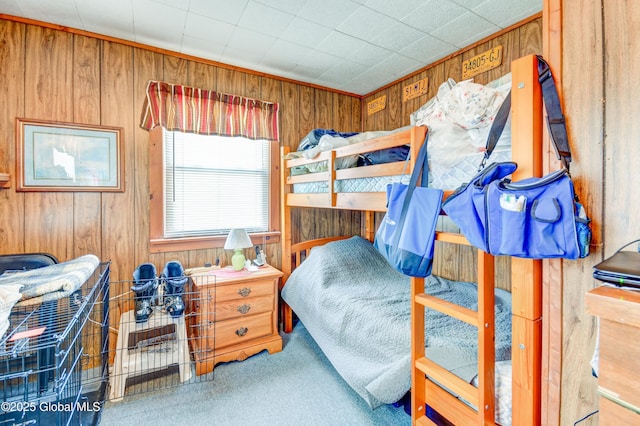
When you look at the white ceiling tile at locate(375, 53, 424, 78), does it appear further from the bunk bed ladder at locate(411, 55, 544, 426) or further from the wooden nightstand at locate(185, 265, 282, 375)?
the wooden nightstand at locate(185, 265, 282, 375)

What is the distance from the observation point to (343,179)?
1.98m

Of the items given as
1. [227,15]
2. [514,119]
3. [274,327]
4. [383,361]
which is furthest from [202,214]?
[514,119]

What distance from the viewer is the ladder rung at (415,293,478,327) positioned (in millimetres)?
1091

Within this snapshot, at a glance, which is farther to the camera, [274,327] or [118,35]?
[274,327]

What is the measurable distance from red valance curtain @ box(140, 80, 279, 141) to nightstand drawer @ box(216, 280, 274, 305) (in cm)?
134

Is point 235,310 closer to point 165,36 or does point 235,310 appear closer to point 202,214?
point 202,214

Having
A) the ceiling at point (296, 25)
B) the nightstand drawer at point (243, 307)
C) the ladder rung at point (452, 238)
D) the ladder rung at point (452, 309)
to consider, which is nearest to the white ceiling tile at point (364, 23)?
the ceiling at point (296, 25)

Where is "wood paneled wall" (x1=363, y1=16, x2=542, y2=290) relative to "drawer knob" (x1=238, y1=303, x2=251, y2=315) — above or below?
above

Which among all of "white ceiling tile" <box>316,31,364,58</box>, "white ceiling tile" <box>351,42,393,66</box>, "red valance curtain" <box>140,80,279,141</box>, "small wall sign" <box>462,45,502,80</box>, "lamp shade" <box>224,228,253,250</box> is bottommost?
"lamp shade" <box>224,228,253,250</box>

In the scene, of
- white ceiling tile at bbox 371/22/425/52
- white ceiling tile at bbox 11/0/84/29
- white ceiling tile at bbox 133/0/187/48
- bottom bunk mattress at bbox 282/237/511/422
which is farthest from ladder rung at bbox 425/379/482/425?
white ceiling tile at bbox 11/0/84/29

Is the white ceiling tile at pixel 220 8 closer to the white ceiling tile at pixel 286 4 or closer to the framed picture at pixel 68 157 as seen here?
the white ceiling tile at pixel 286 4

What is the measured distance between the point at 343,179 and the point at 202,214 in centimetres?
139

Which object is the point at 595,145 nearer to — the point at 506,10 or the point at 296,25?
the point at 506,10

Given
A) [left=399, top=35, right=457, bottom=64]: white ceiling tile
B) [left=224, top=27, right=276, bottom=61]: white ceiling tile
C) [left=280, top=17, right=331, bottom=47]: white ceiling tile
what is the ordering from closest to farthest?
[left=280, top=17, right=331, bottom=47]: white ceiling tile → [left=224, top=27, right=276, bottom=61]: white ceiling tile → [left=399, top=35, right=457, bottom=64]: white ceiling tile
